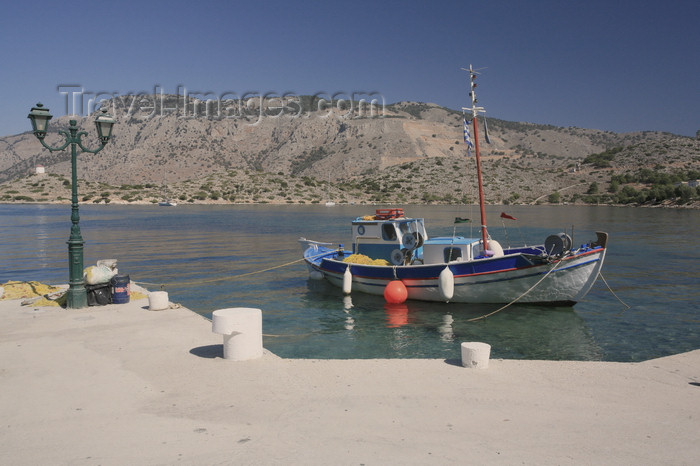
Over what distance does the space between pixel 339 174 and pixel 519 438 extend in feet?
525

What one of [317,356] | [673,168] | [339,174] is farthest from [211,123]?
[317,356]

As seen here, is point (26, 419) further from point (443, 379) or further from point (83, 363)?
point (443, 379)

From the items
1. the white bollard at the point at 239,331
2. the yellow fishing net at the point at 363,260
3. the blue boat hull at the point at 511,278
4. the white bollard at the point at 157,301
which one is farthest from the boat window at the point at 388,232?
the white bollard at the point at 239,331

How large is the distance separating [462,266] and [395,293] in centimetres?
256

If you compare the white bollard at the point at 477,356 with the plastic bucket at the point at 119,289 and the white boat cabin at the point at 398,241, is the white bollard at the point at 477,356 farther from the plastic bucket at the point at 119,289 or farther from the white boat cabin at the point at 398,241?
the white boat cabin at the point at 398,241

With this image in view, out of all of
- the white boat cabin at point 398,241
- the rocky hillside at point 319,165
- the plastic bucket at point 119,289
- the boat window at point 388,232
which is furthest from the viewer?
the rocky hillside at point 319,165

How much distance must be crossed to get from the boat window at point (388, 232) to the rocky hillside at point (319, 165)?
323 feet

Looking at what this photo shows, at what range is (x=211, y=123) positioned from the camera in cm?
18938

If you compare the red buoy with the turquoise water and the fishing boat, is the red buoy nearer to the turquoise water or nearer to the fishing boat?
the fishing boat

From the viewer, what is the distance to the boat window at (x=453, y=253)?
18.7 m

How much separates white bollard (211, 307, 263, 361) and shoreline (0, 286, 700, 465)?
0.19 m

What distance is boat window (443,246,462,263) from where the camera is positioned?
18.7 meters

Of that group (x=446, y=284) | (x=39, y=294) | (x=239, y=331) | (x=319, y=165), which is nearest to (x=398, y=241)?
(x=446, y=284)

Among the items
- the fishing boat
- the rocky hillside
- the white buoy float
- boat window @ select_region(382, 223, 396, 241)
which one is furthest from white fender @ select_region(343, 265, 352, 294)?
the rocky hillside
